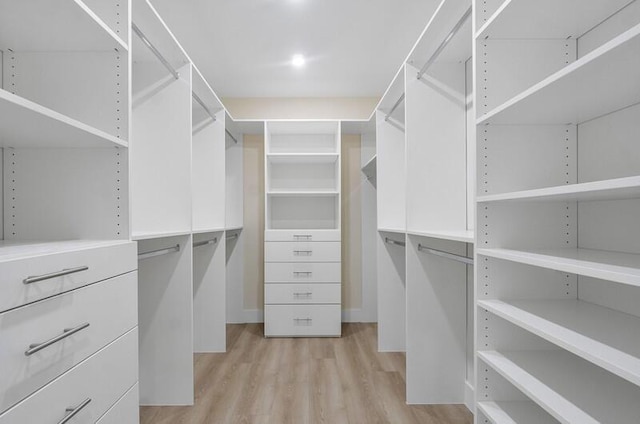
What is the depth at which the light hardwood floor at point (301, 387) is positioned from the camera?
190 cm

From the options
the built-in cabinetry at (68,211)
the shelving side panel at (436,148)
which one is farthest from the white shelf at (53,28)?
the shelving side panel at (436,148)

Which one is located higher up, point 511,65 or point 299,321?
point 511,65

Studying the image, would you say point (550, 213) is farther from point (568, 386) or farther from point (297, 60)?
point (297, 60)

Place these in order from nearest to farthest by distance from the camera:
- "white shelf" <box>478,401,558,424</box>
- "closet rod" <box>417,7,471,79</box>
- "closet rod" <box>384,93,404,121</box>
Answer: "white shelf" <box>478,401,558,424</box> → "closet rod" <box>417,7,471,79</box> → "closet rod" <box>384,93,404,121</box>

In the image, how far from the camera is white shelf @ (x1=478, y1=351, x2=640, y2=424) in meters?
0.89

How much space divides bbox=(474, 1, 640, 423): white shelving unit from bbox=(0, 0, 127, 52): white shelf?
1232mm

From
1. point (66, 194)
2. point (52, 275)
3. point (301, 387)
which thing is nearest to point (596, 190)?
point (52, 275)

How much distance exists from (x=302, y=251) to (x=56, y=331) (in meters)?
2.36

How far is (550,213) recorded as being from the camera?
124cm

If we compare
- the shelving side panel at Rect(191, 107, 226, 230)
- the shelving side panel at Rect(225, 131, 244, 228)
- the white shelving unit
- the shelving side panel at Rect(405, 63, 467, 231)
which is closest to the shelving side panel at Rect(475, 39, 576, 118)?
the white shelving unit

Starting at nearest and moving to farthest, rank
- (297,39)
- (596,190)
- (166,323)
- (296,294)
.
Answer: (596,190) → (166,323) → (297,39) → (296,294)

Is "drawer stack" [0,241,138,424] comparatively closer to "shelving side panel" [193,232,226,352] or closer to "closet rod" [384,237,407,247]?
"shelving side panel" [193,232,226,352]

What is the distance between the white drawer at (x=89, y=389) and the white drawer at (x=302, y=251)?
1907mm

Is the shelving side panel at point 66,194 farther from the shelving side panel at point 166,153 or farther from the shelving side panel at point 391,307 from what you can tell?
the shelving side panel at point 391,307
